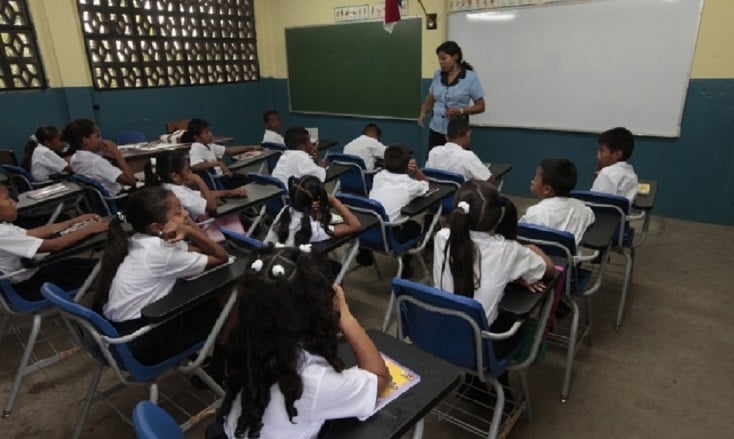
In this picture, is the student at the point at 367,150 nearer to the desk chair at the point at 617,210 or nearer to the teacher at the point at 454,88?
the teacher at the point at 454,88

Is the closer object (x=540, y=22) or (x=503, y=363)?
(x=503, y=363)

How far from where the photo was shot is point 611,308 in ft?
9.16

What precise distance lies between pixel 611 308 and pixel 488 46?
3178 millimetres

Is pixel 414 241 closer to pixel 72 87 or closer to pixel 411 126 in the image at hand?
pixel 411 126

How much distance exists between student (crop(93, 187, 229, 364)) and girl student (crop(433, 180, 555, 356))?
99 centimetres

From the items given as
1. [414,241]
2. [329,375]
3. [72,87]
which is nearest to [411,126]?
[414,241]

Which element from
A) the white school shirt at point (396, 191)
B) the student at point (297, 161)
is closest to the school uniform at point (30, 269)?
the student at point (297, 161)

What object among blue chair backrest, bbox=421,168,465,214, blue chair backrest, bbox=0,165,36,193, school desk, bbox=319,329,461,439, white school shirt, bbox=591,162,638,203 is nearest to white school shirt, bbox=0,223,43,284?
school desk, bbox=319,329,461,439

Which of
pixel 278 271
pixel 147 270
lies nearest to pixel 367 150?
pixel 147 270

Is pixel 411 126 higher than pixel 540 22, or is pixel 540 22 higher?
pixel 540 22

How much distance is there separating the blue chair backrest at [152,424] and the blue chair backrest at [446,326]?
81 centimetres

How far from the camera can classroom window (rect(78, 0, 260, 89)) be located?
16.9 feet

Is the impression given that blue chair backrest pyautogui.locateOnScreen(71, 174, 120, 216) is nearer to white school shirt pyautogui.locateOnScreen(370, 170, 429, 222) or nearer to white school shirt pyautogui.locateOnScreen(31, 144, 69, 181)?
white school shirt pyautogui.locateOnScreen(31, 144, 69, 181)

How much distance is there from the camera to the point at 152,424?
0.90 m
